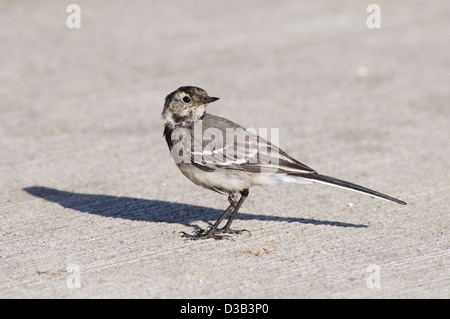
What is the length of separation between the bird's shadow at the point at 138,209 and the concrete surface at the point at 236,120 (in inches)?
1.1

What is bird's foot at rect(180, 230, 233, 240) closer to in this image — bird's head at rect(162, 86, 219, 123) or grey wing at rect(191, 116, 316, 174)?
grey wing at rect(191, 116, 316, 174)

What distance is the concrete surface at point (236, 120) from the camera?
212 inches

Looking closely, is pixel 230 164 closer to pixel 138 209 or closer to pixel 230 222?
pixel 230 222

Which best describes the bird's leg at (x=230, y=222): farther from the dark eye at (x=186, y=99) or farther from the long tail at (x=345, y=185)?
the dark eye at (x=186, y=99)

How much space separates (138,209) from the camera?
6.82 m

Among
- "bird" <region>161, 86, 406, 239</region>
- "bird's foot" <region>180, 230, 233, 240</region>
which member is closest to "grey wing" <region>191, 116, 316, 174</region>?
"bird" <region>161, 86, 406, 239</region>

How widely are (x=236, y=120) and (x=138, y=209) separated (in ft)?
9.57

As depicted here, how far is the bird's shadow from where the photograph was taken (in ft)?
21.5

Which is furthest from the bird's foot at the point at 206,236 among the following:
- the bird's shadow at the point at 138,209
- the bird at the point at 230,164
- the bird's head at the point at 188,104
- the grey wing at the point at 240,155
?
the bird's head at the point at 188,104

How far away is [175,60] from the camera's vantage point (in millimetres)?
11180

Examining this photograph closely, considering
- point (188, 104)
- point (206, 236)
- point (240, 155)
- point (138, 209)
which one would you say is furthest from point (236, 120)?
point (206, 236)

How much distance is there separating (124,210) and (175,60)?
16.0 feet

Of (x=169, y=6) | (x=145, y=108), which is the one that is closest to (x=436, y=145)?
(x=145, y=108)
